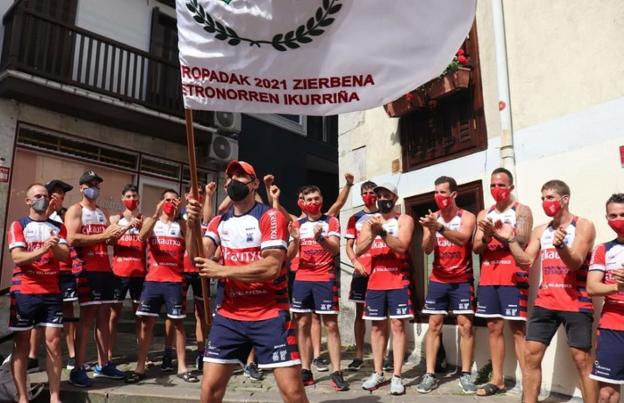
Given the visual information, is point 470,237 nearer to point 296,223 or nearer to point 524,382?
point 524,382

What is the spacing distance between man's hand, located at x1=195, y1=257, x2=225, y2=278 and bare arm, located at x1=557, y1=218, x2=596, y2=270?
287cm

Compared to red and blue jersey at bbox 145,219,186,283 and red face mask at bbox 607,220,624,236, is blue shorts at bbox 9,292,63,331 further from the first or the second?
red face mask at bbox 607,220,624,236

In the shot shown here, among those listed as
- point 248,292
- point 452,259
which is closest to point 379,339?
point 452,259

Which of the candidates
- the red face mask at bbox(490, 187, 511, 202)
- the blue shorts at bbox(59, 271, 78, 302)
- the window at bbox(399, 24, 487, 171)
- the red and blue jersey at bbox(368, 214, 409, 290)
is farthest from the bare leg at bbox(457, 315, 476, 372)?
the blue shorts at bbox(59, 271, 78, 302)

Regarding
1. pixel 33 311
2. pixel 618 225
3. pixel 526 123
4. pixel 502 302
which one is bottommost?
pixel 33 311

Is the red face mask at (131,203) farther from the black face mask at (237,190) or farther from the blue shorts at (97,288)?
the black face mask at (237,190)

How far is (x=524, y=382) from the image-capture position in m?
4.85

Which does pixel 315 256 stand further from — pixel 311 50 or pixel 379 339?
pixel 311 50

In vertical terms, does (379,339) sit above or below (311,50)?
below

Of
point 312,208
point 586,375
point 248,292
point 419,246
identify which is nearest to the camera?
point 248,292

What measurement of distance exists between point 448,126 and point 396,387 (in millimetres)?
3627

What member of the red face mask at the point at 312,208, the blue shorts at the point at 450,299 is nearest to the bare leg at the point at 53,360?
the red face mask at the point at 312,208

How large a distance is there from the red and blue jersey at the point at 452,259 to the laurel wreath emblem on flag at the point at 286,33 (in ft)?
9.20

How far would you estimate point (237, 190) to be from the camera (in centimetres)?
402
